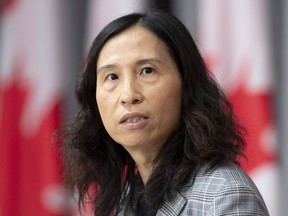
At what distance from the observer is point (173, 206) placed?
1.02m

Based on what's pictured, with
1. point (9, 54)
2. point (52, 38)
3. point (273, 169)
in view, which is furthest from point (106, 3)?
point (273, 169)

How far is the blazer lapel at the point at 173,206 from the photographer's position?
3.29 ft

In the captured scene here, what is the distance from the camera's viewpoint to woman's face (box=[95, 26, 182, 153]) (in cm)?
104

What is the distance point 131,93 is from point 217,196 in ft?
0.79

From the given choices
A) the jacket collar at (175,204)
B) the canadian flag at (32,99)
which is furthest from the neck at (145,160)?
the canadian flag at (32,99)

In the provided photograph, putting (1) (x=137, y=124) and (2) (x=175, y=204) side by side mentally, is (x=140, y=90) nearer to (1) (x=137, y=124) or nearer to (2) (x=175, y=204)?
(1) (x=137, y=124)

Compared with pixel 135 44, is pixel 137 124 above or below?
below

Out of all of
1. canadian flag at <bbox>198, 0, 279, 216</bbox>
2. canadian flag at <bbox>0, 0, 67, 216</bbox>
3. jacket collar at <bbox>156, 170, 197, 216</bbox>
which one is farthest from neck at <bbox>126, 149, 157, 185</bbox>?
canadian flag at <bbox>0, 0, 67, 216</bbox>

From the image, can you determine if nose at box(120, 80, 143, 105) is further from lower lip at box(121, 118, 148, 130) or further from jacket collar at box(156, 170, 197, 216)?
jacket collar at box(156, 170, 197, 216)

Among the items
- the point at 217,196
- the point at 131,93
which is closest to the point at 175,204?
the point at 217,196

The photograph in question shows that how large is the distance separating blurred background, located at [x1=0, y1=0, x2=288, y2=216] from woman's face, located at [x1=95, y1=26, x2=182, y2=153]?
0.65 metres

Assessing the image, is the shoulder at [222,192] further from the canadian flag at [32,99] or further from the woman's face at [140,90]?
the canadian flag at [32,99]

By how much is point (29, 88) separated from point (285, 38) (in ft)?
2.61

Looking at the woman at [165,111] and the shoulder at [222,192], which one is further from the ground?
the woman at [165,111]
